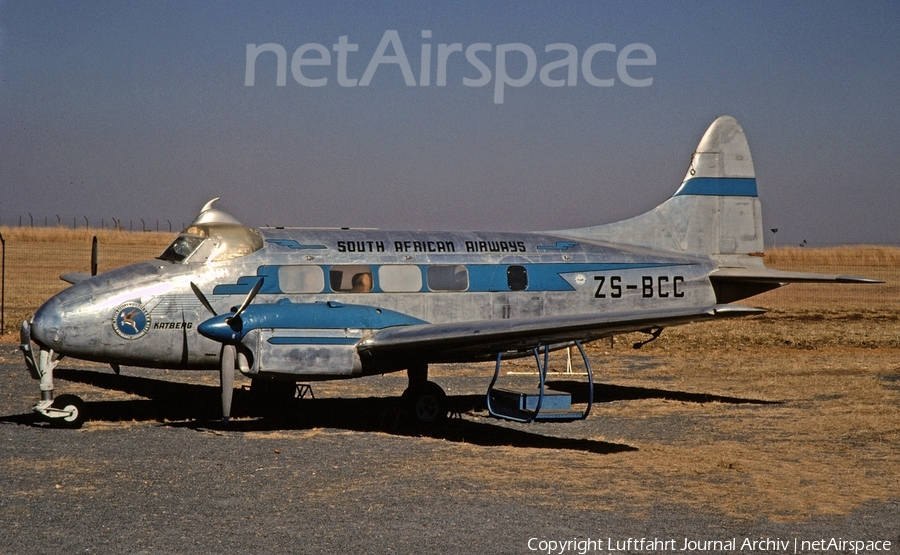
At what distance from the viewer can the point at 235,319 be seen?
1409 centimetres

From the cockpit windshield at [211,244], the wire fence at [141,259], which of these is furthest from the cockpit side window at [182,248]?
the wire fence at [141,259]

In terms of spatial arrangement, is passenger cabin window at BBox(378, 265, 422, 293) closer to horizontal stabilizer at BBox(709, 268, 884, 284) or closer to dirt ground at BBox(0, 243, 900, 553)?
dirt ground at BBox(0, 243, 900, 553)

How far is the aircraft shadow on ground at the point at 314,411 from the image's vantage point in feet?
50.8

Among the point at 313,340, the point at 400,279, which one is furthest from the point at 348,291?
the point at 313,340

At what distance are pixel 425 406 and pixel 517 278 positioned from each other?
3054 mm

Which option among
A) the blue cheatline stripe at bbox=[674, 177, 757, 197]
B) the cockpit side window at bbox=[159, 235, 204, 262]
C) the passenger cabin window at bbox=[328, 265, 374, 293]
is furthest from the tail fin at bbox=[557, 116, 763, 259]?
the cockpit side window at bbox=[159, 235, 204, 262]

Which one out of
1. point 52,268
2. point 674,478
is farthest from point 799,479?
point 52,268

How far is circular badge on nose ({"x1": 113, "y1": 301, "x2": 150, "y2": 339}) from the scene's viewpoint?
14688 millimetres

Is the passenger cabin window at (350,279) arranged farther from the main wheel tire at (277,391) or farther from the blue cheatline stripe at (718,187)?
the blue cheatline stripe at (718,187)

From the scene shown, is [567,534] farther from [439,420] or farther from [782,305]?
[782,305]

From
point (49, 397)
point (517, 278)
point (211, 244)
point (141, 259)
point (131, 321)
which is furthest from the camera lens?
point (141, 259)

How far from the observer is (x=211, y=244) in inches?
613

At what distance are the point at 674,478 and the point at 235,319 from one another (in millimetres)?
6877

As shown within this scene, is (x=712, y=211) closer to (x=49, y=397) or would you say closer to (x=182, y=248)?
(x=182, y=248)
